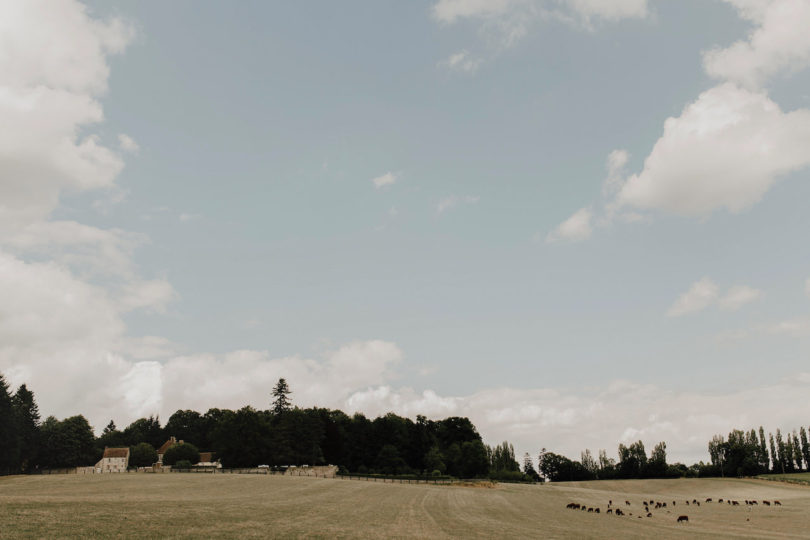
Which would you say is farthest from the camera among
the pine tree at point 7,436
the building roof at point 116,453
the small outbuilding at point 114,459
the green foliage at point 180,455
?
the building roof at point 116,453

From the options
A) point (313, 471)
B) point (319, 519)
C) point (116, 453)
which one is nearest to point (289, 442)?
point (313, 471)

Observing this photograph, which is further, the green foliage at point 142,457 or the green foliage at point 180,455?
the green foliage at point 142,457

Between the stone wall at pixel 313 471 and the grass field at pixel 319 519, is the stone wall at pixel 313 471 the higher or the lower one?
the lower one

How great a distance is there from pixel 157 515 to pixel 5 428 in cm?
10839

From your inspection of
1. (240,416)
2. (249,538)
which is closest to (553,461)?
(240,416)

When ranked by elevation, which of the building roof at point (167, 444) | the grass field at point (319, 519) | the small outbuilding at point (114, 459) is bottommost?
the small outbuilding at point (114, 459)

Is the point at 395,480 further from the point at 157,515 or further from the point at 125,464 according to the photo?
the point at 125,464

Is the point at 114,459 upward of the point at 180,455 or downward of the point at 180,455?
downward

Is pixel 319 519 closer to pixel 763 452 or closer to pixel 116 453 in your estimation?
pixel 116 453

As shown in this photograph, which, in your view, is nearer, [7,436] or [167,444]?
[7,436]

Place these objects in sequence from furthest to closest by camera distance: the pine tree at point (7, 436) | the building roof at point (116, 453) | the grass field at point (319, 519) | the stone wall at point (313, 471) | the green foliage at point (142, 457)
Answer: the green foliage at point (142, 457), the building roof at point (116, 453), the stone wall at point (313, 471), the pine tree at point (7, 436), the grass field at point (319, 519)

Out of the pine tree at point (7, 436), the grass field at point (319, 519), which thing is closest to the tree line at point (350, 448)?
the pine tree at point (7, 436)

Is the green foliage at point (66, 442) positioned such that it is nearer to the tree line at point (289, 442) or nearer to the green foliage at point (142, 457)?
the tree line at point (289, 442)

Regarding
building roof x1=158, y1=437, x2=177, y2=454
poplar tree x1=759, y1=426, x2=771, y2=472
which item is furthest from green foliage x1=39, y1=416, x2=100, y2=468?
poplar tree x1=759, y1=426, x2=771, y2=472
